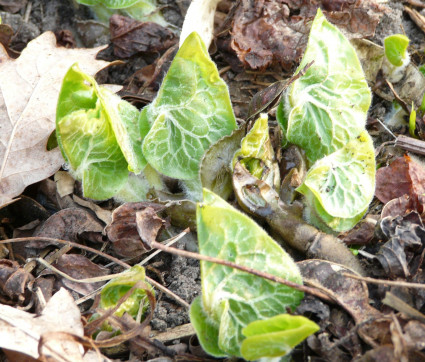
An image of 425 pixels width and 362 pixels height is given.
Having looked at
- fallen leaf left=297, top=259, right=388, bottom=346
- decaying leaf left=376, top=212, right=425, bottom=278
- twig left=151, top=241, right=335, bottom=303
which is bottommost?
fallen leaf left=297, top=259, right=388, bottom=346

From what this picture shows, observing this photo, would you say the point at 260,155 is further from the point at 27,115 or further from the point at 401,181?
the point at 27,115

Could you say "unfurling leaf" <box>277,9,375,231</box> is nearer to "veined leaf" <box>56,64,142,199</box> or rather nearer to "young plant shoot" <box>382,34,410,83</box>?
"young plant shoot" <box>382,34,410,83</box>

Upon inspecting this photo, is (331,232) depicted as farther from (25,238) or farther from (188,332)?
(25,238)

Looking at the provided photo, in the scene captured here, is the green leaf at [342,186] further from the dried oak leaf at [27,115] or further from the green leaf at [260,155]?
the dried oak leaf at [27,115]

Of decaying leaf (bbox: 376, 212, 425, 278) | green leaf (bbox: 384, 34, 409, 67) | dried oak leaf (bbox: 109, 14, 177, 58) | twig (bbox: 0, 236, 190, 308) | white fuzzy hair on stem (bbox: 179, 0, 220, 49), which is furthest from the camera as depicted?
dried oak leaf (bbox: 109, 14, 177, 58)

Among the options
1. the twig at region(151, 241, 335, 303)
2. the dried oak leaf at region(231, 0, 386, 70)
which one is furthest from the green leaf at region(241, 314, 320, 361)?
the dried oak leaf at region(231, 0, 386, 70)

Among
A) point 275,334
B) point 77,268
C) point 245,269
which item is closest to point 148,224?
point 77,268

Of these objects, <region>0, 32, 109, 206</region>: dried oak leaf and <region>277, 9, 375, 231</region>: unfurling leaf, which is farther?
<region>0, 32, 109, 206</region>: dried oak leaf
